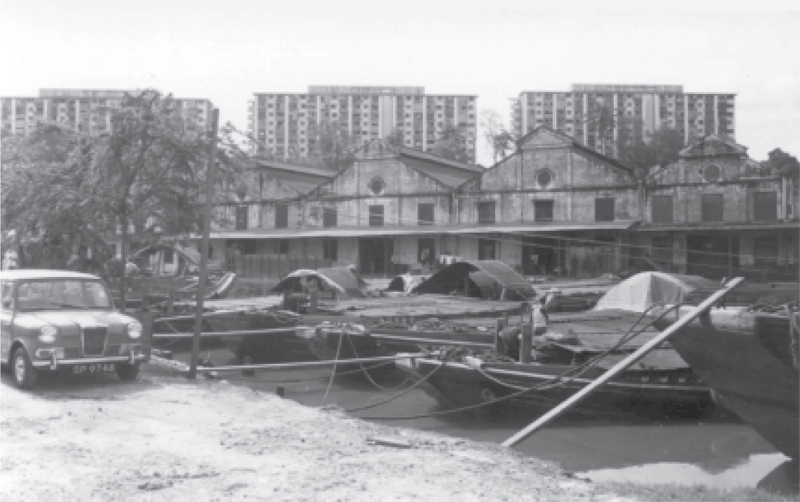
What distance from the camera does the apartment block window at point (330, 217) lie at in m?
40.0

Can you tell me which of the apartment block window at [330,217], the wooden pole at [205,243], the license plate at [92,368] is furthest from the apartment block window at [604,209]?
the license plate at [92,368]

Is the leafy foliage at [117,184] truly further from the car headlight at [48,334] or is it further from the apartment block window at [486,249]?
the apartment block window at [486,249]

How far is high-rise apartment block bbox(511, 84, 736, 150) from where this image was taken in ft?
255

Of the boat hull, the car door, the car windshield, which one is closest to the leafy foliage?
the car windshield

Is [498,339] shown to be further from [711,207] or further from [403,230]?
[711,207]

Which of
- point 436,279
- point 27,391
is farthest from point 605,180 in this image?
point 27,391

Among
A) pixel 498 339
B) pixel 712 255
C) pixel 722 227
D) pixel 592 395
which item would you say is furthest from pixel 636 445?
pixel 712 255

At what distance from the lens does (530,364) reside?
1228 cm

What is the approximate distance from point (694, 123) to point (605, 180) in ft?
175

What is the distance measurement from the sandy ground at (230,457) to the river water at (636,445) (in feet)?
6.95

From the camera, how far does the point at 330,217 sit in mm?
40344

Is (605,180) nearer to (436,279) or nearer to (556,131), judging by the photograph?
(556,131)

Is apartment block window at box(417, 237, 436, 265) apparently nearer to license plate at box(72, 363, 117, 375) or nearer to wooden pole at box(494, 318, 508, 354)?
wooden pole at box(494, 318, 508, 354)

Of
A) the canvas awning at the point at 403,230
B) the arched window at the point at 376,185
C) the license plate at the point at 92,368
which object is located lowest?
the license plate at the point at 92,368
